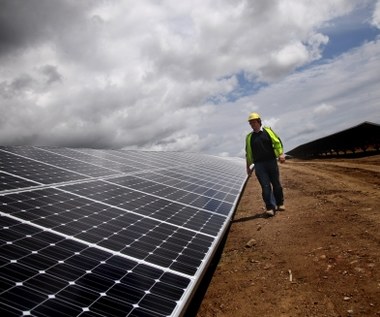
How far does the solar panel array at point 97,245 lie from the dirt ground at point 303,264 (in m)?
0.84

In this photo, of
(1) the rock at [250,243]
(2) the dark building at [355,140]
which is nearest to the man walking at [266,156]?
(1) the rock at [250,243]

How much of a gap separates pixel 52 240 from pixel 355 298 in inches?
189

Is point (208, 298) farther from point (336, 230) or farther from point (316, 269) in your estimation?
point (336, 230)

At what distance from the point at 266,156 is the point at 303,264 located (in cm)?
433

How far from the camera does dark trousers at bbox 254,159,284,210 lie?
32.9 feet

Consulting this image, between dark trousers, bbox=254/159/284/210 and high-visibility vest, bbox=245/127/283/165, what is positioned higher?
high-visibility vest, bbox=245/127/283/165

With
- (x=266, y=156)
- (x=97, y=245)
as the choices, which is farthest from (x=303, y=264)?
(x=266, y=156)

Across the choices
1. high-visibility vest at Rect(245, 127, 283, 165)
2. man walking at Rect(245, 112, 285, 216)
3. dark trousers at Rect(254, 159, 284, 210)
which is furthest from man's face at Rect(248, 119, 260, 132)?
dark trousers at Rect(254, 159, 284, 210)

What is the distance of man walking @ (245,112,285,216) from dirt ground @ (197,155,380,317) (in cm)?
65

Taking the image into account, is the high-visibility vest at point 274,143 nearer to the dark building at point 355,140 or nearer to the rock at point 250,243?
the rock at point 250,243

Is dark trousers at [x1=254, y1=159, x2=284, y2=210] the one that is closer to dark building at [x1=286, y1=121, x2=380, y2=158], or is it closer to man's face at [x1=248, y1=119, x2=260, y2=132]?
man's face at [x1=248, y1=119, x2=260, y2=132]

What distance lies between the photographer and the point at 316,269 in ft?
19.9

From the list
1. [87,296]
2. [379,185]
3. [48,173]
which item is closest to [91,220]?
[87,296]

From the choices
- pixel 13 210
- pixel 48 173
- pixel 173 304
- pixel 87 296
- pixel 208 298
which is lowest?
pixel 208 298
